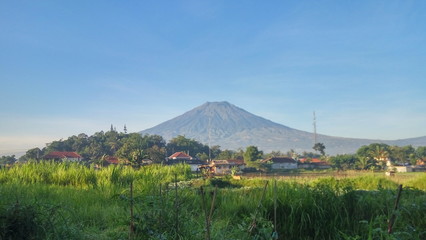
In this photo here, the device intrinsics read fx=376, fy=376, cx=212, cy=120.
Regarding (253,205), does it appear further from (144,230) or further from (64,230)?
(64,230)

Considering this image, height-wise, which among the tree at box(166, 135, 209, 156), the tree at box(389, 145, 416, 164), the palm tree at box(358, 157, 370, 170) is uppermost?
the tree at box(166, 135, 209, 156)

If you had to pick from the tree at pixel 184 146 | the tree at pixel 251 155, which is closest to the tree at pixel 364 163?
the tree at pixel 251 155

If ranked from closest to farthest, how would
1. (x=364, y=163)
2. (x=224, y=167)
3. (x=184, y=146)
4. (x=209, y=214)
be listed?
(x=209, y=214)
(x=364, y=163)
(x=224, y=167)
(x=184, y=146)

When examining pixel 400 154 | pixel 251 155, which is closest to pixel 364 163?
pixel 251 155

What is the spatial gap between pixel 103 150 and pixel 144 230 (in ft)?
225

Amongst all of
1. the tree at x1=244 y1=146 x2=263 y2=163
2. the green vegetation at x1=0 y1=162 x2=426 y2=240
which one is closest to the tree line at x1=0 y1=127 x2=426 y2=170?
the tree at x1=244 y1=146 x2=263 y2=163

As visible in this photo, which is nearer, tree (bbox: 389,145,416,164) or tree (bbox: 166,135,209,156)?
tree (bbox: 389,145,416,164)

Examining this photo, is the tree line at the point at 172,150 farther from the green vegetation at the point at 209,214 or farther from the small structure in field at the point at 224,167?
the green vegetation at the point at 209,214

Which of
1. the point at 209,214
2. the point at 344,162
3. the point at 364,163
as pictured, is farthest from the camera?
the point at 344,162

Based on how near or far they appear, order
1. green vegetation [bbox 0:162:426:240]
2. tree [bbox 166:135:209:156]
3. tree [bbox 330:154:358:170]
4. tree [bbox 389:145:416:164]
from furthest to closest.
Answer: tree [bbox 166:135:209:156], tree [bbox 389:145:416:164], tree [bbox 330:154:358:170], green vegetation [bbox 0:162:426:240]

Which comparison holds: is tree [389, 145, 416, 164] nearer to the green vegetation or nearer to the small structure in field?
the small structure in field

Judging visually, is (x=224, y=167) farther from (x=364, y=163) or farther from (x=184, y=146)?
(x=184, y=146)

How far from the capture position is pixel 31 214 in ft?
11.0

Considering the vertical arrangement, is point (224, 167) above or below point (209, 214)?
below
